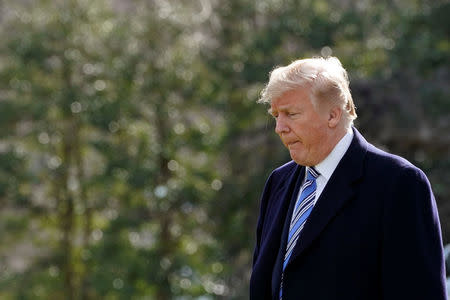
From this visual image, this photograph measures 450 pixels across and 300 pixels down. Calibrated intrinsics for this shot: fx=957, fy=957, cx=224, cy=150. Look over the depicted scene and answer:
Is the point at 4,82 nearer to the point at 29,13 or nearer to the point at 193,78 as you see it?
the point at 29,13

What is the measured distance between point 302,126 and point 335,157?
0.18m

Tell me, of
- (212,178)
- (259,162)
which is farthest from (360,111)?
(212,178)

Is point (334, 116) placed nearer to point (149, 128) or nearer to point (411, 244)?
point (411, 244)

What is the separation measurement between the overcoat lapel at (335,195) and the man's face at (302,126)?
0.08 m

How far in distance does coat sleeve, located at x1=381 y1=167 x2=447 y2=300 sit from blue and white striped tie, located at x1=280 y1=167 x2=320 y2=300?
0.32 metres

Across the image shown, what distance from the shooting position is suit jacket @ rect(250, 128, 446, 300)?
290cm

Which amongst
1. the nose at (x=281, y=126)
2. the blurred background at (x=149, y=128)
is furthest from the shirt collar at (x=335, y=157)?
the blurred background at (x=149, y=128)

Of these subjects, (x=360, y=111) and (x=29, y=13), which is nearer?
(x=360, y=111)

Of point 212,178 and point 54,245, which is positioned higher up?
point 212,178

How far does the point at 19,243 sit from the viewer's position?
68.2ft

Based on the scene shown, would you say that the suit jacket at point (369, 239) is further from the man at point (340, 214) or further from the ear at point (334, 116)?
the ear at point (334, 116)

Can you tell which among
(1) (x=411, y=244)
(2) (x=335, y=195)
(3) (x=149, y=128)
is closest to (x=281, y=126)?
(2) (x=335, y=195)

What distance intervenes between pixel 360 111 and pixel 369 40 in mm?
3141

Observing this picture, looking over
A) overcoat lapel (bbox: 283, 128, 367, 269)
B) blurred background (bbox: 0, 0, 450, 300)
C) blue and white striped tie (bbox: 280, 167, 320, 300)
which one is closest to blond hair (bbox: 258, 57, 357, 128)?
overcoat lapel (bbox: 283, 128, 367, 269)
